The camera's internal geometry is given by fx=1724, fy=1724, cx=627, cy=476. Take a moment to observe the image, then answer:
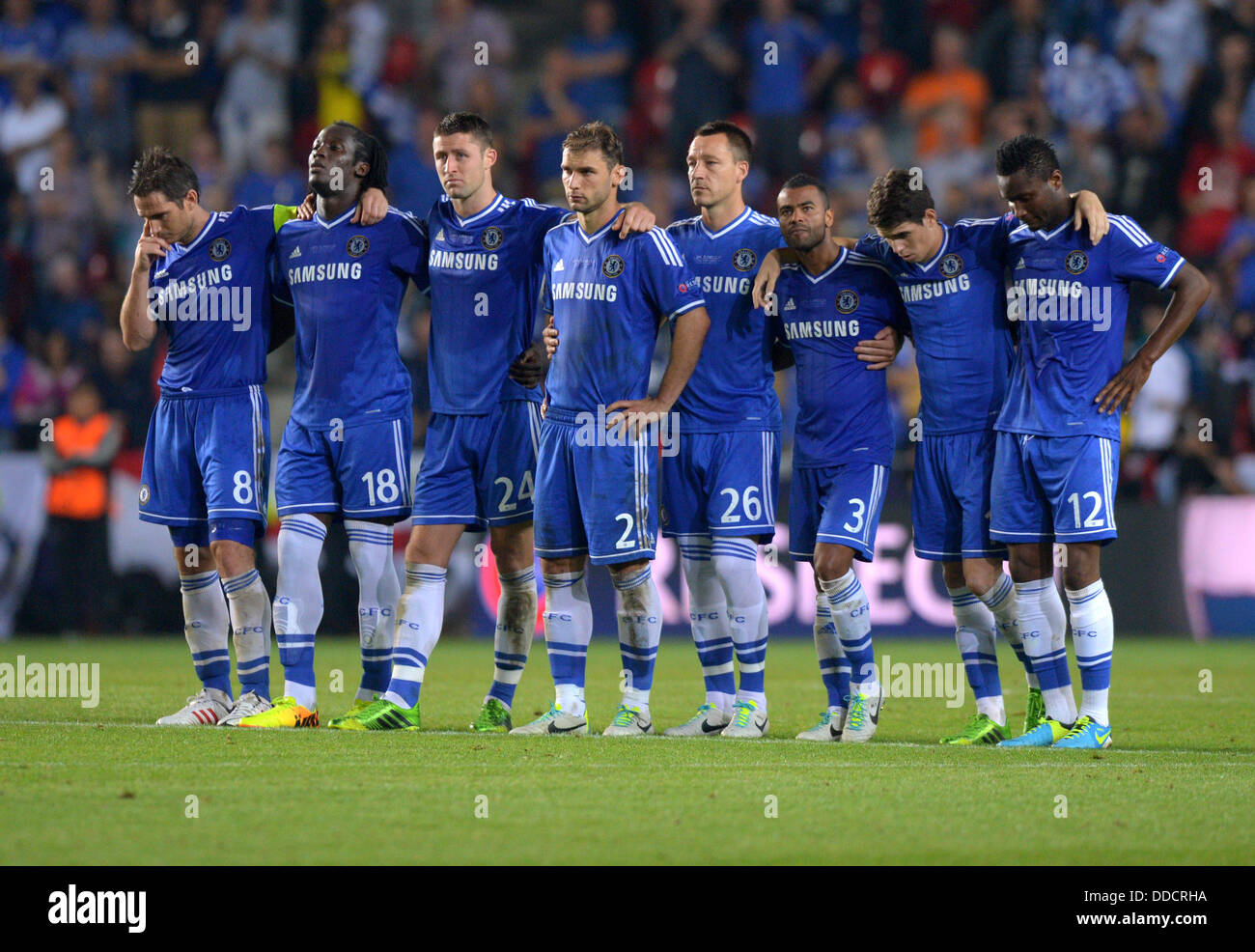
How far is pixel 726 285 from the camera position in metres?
8.30

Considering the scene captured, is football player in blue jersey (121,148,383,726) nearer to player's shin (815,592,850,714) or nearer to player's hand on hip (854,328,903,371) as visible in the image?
player's hand on hip (854,328,903,371)

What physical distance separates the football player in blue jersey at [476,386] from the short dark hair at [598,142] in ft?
1.60

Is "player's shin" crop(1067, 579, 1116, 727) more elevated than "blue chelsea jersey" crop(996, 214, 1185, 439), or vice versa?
"blue chelsea jersey" crop(996, 214, 1185, 439)

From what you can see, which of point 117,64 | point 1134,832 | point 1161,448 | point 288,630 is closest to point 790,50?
point 1161,448

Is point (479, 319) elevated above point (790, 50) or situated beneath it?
situated beneath

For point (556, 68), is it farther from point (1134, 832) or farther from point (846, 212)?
point (1134, 832)

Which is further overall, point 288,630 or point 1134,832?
point 288,630

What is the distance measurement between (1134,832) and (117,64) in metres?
16.4

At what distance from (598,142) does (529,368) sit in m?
1.11

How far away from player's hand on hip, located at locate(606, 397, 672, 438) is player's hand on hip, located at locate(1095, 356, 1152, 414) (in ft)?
6.57

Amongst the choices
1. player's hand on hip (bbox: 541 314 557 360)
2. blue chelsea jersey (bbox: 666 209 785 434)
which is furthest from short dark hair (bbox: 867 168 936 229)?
player's hand on hip (bbox: 541 314 557 360)

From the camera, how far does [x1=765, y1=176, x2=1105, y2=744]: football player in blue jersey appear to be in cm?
815
